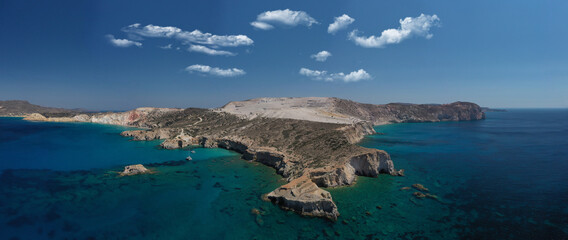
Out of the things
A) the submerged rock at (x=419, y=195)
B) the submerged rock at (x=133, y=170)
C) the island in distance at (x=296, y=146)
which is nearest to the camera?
the island in distance at (x=296, y=146)

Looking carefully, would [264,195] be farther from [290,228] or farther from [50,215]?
[50,215]

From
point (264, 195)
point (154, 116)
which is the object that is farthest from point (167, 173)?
point (154, 116)

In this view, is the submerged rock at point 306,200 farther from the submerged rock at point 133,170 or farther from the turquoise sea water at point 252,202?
the submerged rock at point 133,170

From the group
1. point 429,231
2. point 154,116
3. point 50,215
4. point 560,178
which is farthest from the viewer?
point 154,116

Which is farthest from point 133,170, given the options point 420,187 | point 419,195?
point 420,187

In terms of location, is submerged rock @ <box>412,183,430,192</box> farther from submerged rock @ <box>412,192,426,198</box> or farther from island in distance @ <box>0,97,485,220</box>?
island in distance @ <box>0,97,485,220</box>

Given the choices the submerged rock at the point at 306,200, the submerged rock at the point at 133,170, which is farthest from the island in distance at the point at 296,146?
the submerged rock at the point at 133,170
